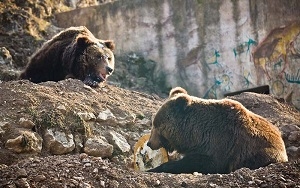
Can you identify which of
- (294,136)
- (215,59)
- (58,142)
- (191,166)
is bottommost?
(294,136)

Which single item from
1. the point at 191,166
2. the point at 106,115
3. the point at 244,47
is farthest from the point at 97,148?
the point at 244,47

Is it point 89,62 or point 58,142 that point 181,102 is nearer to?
point 58,142

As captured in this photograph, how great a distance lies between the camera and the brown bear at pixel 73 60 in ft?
33.8

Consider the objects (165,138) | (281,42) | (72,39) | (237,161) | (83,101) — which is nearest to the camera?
(237,161)

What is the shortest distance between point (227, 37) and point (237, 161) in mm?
7138

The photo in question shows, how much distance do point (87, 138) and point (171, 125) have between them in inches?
44.9

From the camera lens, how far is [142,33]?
14.9 metres

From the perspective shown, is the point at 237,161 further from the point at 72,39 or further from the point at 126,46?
the point at 126,46

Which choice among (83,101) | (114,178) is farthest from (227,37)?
(114,178)

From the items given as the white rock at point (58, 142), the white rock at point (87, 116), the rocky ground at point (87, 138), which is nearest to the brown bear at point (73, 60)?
the rocky ground at point (87, 138)

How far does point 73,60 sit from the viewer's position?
33.8ft

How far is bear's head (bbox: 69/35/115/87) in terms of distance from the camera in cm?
1024

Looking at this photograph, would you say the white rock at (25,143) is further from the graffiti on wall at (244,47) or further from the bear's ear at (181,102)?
the graffiti on wall at (244,47)

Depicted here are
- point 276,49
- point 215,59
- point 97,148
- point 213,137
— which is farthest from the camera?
point 215,59
